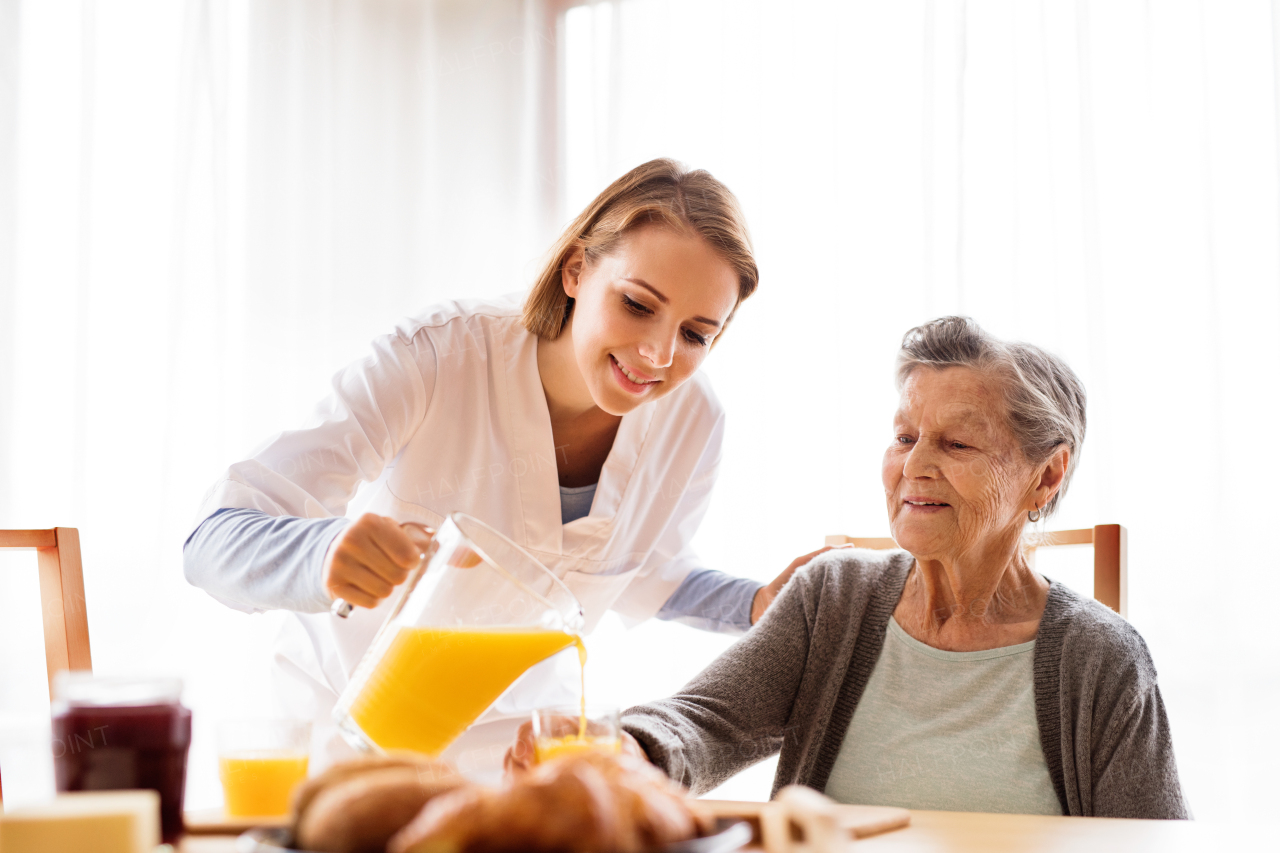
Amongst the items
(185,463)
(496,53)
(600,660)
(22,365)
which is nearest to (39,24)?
(22,365)

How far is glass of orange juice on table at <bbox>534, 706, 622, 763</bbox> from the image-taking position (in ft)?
3.01

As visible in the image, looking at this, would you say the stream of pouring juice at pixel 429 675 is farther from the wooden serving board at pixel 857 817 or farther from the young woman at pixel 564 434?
the young woman at pixel 564 434

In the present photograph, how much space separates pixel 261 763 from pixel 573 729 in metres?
0.26

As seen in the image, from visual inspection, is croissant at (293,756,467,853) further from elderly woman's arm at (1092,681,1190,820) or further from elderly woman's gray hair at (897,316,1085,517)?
elderly woman's gray hair at (897,316,1085,517)

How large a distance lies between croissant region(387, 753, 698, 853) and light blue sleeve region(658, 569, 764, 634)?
122cm

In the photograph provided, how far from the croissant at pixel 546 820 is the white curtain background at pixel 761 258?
1.92m

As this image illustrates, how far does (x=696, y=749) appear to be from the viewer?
1.28 metres

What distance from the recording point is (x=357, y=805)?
0.56m

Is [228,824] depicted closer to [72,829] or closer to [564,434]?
[72,829]

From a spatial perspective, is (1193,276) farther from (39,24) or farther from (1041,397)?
(39,24)

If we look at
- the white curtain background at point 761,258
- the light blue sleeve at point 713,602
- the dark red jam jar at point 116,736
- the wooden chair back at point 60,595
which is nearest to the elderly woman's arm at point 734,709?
the light blue sleeve at point 713,602

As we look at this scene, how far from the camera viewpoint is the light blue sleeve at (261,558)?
109 centimetres

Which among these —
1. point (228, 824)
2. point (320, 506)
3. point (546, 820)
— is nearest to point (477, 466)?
point (320, 506)

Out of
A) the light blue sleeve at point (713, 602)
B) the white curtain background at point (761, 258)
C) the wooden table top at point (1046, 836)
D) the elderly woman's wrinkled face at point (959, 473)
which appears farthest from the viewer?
the white curtain background at point (761, 258)
